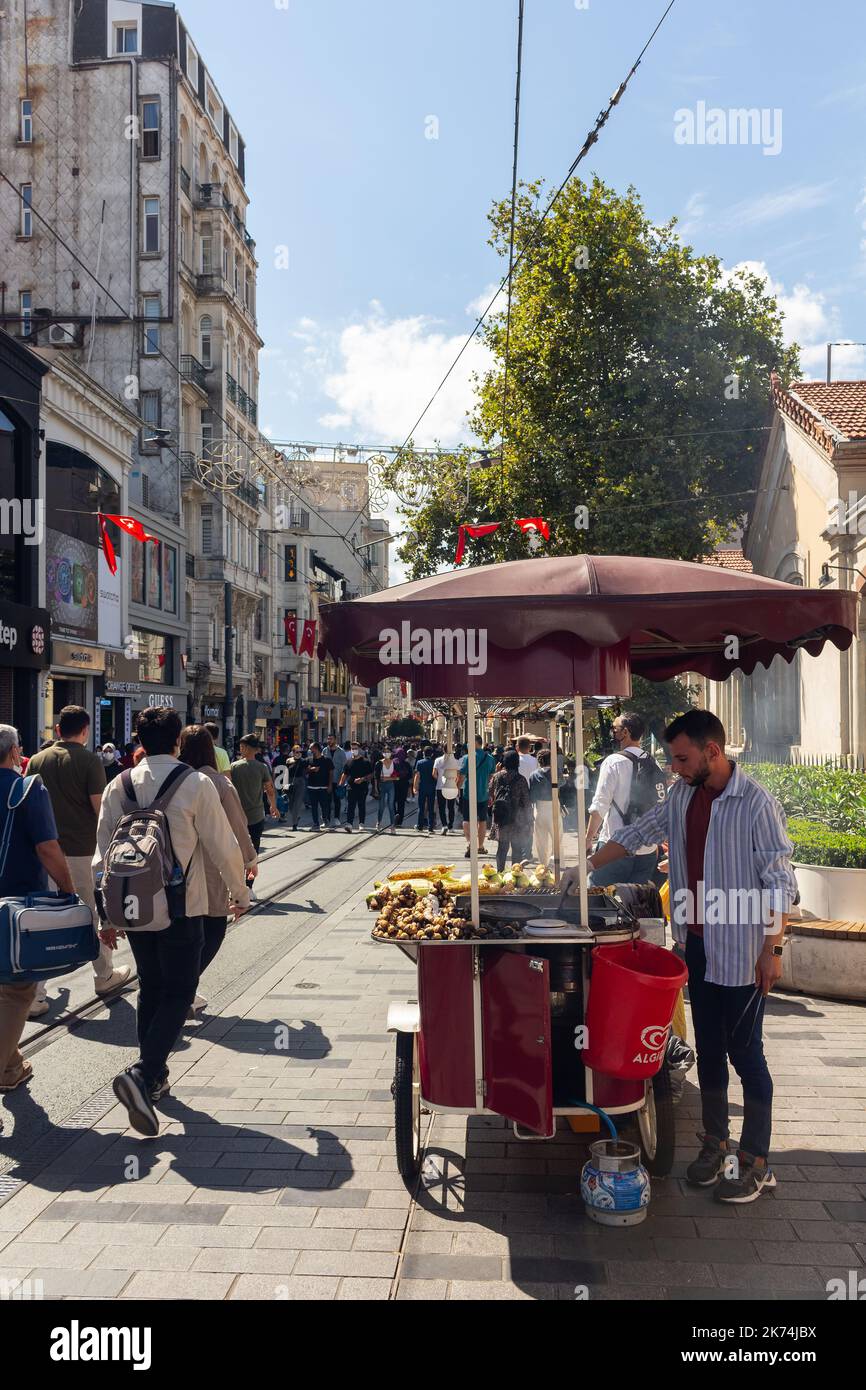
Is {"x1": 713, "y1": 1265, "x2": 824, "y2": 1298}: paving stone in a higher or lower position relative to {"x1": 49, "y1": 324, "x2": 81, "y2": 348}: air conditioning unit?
lower

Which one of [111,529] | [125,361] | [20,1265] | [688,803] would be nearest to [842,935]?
[688,803]

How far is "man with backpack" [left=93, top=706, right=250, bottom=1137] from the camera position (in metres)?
5.00

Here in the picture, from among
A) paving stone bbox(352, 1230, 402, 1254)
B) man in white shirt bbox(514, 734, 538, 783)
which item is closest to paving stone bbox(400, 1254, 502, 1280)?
paving stone bbox(352, 1230, 402, 1254)

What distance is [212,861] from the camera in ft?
18.5

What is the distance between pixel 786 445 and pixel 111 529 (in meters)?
16.2

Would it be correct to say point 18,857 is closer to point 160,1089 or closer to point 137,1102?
point 160,1089

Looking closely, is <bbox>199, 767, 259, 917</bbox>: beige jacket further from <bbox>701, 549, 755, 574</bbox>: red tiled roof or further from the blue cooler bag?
<bbox>701, 549, 755, 574</bbox>: red tiled roof

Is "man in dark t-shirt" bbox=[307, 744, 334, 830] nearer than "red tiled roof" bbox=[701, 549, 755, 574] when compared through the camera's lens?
Yes

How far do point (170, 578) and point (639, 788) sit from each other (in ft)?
95.6

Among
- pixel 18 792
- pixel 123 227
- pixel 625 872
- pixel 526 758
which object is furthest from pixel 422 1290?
pixel 123 227

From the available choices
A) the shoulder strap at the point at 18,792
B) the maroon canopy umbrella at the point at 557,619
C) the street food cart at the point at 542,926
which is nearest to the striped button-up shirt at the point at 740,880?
the street food cart at the point at 542,926
